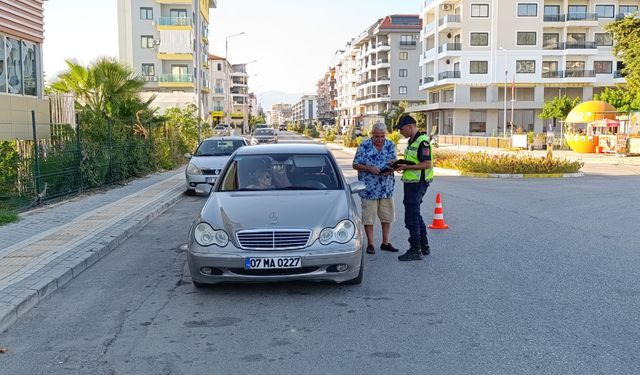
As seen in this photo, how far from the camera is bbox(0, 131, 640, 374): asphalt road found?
4656 mm

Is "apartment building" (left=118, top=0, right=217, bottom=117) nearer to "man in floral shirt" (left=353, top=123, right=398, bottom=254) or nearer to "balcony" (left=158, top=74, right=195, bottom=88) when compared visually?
"balcony" (left=158, top=74, right=195, bottom=88)

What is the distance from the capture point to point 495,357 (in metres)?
4.70

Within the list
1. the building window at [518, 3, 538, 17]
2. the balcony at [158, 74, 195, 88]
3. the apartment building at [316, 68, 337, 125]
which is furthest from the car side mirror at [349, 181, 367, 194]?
the apartment building at [316, 68, 337, 125]

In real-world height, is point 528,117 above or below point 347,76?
below

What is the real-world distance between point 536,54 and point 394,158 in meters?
66.9

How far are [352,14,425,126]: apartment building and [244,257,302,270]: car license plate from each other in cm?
9611

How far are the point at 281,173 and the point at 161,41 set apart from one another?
59.9 meters

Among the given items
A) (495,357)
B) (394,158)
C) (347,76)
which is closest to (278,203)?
(394,158)

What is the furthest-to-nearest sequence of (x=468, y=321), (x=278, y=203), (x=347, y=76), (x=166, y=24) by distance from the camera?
(x=347, y=76)
(x=166, y=24)
(x=278, y=203)
(x=468, y=321)

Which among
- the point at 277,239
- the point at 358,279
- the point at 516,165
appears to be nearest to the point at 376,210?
the point at 358,279

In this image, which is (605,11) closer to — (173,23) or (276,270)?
(173,23)

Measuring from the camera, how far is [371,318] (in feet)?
18.8

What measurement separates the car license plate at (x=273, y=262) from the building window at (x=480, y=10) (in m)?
68.0

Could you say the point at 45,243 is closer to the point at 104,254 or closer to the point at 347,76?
the point at 104,254
